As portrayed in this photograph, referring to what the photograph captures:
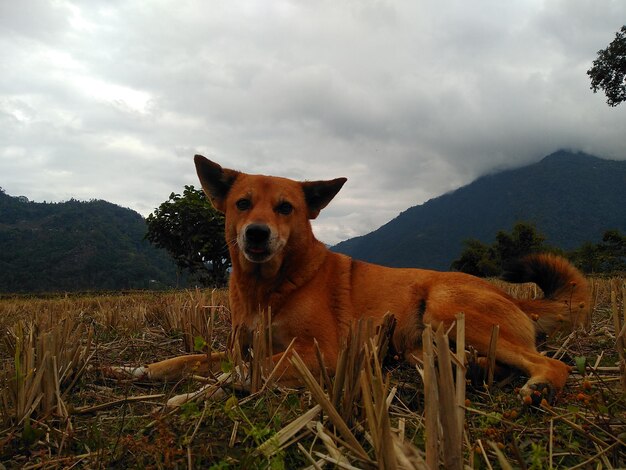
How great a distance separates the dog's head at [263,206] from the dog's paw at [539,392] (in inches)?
99.1

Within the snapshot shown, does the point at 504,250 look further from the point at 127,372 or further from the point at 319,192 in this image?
the point at 127,372

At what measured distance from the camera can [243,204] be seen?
14.5 feet

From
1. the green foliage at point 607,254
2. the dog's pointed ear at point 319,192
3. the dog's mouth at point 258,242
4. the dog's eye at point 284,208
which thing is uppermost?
the dog's pointed ear at point 319,192

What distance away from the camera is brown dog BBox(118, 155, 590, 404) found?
3.63 m

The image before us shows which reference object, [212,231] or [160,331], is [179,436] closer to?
[160,331]

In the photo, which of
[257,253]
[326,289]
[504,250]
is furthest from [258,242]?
[504,250]

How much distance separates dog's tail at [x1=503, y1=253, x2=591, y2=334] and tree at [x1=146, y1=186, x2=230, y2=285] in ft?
92.3

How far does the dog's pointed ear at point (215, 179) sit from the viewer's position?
4.69 metres

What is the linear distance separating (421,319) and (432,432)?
9.09 ft

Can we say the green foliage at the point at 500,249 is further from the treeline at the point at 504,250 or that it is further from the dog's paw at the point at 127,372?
the dog's paw at the point at 127,372

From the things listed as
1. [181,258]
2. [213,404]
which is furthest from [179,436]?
[181,258]

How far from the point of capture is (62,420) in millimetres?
1971

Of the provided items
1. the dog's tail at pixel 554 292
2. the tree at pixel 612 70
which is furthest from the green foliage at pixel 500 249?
the dog's tail at pixel 554 292

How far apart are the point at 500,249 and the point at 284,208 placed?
205ft
